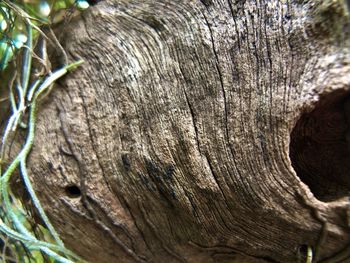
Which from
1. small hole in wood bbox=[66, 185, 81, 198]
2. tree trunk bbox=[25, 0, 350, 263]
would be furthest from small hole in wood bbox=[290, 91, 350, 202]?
small hole in wood bbox=[66, 185, 81, 198]

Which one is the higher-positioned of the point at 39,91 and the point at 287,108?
the point at 39,91

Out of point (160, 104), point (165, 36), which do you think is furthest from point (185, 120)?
point (165, 36)

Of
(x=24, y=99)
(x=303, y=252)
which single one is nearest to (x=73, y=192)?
(x=24, y=99)

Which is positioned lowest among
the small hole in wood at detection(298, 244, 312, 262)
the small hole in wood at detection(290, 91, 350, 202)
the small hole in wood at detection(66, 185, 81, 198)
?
the small hole in wood at detection(298, 244, 312, 262)

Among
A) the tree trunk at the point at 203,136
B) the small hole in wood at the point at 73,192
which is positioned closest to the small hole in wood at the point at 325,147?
the tree trunk at the point at 203,136

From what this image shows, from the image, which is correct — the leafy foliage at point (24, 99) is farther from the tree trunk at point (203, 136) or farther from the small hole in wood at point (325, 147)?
the small hole in wood at point (325, 147)

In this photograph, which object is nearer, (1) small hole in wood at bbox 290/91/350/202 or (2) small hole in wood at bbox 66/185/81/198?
(1) small hole in wood at bbox 290/91/350/202

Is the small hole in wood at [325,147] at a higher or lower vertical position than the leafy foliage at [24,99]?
lower

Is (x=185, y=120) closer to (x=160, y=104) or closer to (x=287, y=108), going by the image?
(x=160, y=104)

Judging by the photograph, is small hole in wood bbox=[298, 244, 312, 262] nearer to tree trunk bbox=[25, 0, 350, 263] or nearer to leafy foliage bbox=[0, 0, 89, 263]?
tree trunk bbox=[25, 0, 350, 263]
